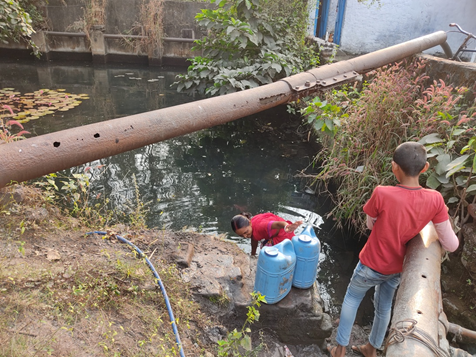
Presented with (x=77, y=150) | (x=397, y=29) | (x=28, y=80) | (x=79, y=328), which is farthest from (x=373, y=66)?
(x=28, y=80)

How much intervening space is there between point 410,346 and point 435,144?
9.71 ft

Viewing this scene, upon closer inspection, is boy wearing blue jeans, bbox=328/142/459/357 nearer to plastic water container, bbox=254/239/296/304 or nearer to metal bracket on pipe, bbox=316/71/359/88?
plastic water container, bbox=254/239/296/304

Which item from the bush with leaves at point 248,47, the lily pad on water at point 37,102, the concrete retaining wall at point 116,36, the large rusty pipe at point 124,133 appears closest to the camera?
the large rusty pipe at point 124,133

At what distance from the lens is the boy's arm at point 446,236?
1778 millimetres

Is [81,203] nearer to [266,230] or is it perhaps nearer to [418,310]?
[266,230]

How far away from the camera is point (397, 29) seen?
9.26 meters

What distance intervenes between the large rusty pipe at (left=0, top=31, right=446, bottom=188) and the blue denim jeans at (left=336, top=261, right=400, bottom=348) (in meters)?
1.61

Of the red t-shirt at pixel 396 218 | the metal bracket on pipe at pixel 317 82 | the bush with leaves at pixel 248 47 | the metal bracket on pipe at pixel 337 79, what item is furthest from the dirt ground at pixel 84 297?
Result: the bush with leaves at pixel 248 47

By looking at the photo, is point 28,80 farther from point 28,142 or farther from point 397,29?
point 397,29

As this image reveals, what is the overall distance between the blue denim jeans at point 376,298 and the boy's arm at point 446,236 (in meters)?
0.61

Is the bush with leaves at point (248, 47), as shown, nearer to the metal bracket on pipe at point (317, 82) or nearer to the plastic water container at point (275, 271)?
the metal bracket on pipe at point (317, 82)

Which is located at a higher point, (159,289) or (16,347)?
(16,347)

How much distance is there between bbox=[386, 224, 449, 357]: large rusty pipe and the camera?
1.07 m

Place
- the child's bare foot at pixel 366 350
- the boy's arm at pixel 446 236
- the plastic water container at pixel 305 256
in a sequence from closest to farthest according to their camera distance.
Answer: the boy's arm at pixel 446 236 < the plastic water container at pixel 305 256 < the child's bare foot at pixel 366 350
